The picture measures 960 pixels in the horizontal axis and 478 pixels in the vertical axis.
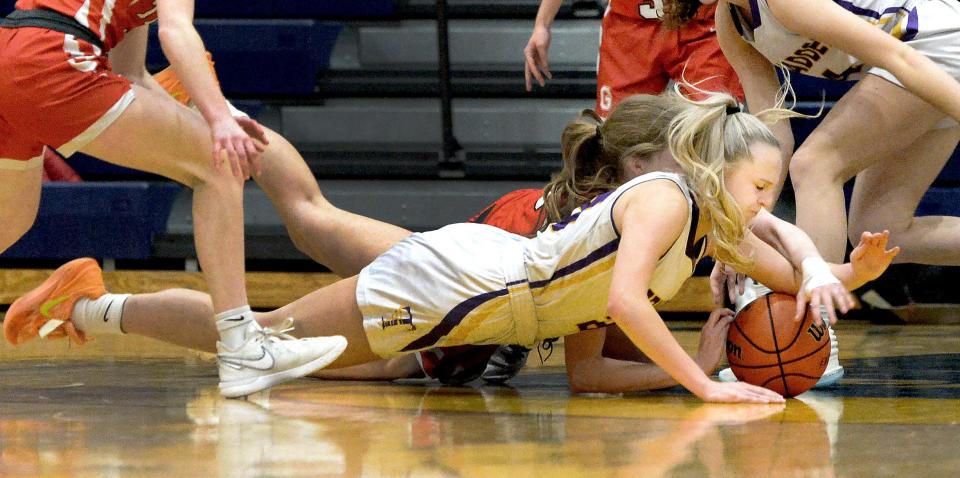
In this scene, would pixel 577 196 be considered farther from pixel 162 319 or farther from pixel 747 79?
pixel 162 319

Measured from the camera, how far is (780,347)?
276 cm

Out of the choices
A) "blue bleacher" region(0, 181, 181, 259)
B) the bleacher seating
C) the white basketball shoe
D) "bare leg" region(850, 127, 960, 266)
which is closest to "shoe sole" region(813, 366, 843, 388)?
the white basketball shoe

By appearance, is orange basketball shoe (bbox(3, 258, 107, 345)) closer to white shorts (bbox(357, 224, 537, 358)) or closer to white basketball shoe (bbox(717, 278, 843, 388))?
white shorts (bbox(357, 224, 537, 358))

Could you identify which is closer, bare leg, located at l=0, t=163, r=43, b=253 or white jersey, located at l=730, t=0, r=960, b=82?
bare leg, located at l=0, t=163, r=43, b=253

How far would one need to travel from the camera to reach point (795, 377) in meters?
2.76

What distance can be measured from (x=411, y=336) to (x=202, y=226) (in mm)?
532

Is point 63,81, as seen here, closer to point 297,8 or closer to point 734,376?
point 734,376

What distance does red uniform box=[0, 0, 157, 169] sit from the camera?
2.81 m

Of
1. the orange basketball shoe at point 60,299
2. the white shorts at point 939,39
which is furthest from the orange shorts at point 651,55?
the orange basketball shoe at point 60,299

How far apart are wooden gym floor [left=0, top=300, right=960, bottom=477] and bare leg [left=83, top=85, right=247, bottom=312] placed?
28cm

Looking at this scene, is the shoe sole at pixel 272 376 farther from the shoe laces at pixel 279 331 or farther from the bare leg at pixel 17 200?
the bare leg at pixel 17 200

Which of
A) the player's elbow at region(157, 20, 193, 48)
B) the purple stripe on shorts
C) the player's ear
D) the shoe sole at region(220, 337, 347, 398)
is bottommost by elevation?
the shoe sole at region(220, 337, 347, 398)

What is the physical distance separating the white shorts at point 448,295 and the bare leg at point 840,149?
0.80 metres

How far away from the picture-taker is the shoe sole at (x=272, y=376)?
281cm
